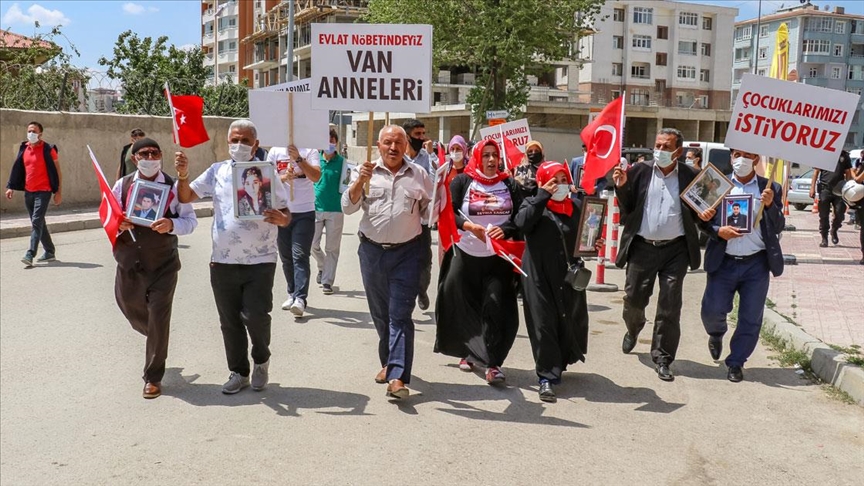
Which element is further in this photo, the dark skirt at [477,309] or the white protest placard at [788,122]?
the white protest placard at [788,122]

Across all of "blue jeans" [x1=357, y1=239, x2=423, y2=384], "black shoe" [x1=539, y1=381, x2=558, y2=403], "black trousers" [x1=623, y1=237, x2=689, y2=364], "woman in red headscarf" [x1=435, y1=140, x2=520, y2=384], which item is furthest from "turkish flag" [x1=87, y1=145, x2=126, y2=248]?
"black trousers" [x1=623, y1=237, x2=689, y2=364]

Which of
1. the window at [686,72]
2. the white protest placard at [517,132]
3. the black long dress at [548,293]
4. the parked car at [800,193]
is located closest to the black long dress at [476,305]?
the black long dress at [548,293]

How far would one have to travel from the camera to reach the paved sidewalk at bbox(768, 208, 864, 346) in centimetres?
846

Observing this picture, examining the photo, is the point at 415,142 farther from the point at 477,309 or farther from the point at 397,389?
the point at 397,389

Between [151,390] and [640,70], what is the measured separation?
77.0 meters

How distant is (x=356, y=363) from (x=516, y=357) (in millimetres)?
1403

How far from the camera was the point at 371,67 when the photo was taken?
642 centimetres

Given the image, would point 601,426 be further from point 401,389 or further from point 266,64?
point 266,64

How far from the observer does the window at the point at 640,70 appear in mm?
77938

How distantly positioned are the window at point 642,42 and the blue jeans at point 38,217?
7138 cm

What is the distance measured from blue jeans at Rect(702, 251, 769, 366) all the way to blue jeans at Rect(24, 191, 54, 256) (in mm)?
8964

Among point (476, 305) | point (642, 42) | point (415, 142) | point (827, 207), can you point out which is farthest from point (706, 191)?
point (642, 42)

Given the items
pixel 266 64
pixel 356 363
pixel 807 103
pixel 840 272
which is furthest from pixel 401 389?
pixel 266 64

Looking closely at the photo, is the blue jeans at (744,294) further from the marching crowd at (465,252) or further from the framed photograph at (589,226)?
the framed photograph at (589,226)
